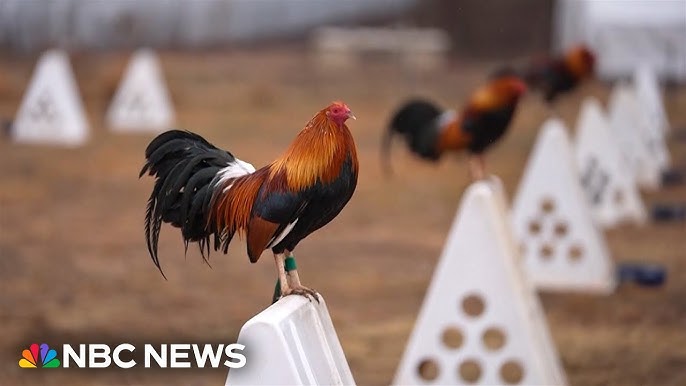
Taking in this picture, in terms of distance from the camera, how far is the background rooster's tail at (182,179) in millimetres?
3553

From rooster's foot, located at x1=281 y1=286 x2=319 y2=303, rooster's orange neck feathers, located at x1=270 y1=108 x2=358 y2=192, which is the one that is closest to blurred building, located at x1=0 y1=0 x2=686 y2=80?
rooster's orange neck feathers, located at x1=270 y1=108 x2=358 y2=192

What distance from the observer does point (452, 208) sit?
476 inches

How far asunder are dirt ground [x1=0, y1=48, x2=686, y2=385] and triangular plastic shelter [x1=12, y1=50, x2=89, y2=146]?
1.19ft

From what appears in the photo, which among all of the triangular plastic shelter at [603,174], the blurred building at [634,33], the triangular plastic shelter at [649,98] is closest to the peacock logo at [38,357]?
the triangular plastic shelter at [603,174]

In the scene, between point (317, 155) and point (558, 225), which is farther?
point (558, 225)

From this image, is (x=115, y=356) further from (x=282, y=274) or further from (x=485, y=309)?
(x=282, y=274)

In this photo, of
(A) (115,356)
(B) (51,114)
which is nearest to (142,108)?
(B) (51,114)

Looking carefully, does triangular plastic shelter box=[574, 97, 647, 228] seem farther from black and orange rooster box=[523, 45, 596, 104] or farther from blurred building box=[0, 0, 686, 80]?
blurred building box=[0, 0, 686, 80]

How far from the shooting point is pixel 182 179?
3.53m

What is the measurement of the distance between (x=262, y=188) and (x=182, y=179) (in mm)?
225

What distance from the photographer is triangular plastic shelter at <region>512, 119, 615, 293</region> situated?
8.27m

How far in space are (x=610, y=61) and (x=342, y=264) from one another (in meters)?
11.9

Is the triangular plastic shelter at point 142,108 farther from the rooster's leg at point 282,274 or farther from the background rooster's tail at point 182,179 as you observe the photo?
the rooster's leg at point 282,274

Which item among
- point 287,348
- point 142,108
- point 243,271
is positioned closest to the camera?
point 287,348
